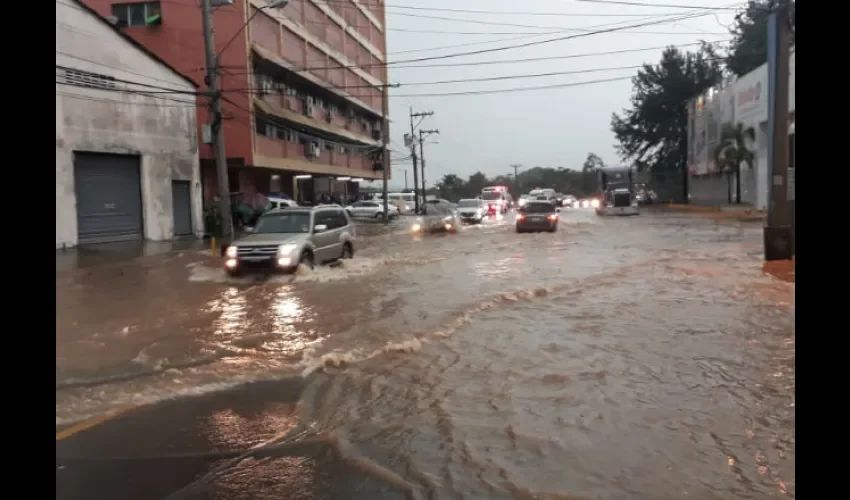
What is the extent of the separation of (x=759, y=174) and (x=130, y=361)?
3765 cm

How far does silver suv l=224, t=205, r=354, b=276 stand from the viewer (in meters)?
14.3

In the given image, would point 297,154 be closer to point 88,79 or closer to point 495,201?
point 495,201

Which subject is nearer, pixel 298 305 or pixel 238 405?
pixel 238 405

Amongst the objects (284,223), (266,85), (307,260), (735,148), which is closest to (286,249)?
(307,260)

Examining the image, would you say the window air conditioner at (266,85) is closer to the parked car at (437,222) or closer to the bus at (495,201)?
the parked car at (437,222)

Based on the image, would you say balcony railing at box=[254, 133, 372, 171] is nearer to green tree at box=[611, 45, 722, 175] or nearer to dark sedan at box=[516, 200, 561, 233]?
dark sedan at box=[516, 200, 561, 233]

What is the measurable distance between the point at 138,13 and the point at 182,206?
11.9 m

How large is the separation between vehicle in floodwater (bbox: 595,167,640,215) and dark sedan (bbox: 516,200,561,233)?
14828 millimetres

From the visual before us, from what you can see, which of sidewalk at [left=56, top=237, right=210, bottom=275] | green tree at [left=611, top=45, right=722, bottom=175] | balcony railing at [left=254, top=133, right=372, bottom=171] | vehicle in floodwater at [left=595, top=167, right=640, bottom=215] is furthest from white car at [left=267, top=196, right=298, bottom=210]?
green tree at [left=611, top=45, right=722, bottom=175]

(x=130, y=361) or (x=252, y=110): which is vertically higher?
(x=252, y=110)

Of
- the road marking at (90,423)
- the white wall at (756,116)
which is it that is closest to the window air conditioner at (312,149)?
the white wall at (756,116)
